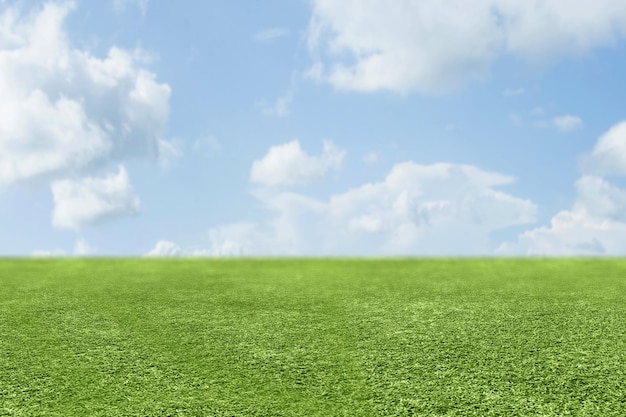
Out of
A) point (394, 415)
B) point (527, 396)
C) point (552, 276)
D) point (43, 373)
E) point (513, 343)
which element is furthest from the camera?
point (552, 276)

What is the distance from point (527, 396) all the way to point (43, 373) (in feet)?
11.5

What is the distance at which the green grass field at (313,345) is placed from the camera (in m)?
4.16

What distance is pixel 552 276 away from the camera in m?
8.02

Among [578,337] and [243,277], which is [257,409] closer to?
[578,337]

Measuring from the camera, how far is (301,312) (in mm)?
5977

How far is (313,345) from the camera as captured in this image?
16.6 ft

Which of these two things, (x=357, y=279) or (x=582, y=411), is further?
(x=357, y=279)

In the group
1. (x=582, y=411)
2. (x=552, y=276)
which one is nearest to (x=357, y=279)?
(x=552, y=276)

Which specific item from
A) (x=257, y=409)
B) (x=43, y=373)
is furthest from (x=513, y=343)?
(x=43, y=373)

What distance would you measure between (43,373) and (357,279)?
4027mm

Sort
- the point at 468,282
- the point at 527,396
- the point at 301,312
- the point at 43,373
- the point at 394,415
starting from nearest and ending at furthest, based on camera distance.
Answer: the point at 394,415, the point at 527,396, the point at 43,373, the point at 301,312, the point at 468,282

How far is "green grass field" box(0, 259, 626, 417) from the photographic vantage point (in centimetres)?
416

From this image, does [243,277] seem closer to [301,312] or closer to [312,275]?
[312,275]

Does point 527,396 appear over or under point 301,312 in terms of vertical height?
under
